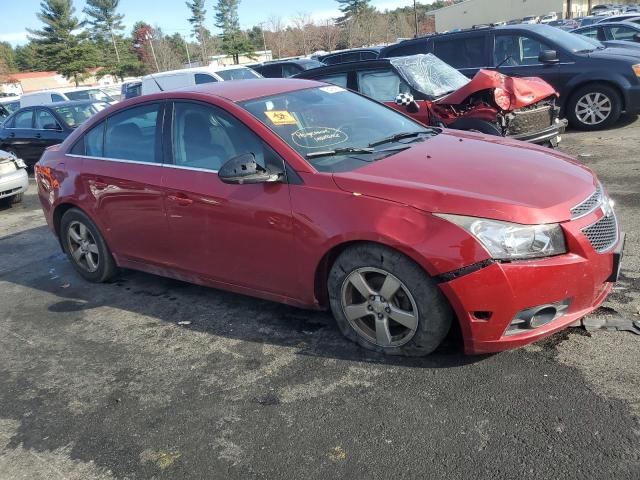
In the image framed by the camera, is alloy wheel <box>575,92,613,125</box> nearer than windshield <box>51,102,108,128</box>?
Yes

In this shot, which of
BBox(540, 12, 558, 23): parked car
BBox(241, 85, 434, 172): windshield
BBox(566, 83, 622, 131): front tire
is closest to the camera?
BBox(241, 85, 434, 172): windshield

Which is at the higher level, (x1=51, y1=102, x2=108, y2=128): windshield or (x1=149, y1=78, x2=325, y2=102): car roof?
(x1=149, y1=78, x2=325, y2=102): car roof

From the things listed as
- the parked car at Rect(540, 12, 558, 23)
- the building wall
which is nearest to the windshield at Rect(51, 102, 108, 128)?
the parked car at Rect(540, 12, 558, 23)

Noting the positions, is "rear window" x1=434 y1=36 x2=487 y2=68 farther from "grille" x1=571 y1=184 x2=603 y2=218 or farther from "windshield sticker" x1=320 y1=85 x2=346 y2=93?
"grille" x1=571 y1=184 x2=603 y2=218

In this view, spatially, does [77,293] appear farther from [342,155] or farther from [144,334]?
[342,155]

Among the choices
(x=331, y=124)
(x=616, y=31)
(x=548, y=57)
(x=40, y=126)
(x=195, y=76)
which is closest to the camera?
(x=331, y=124)

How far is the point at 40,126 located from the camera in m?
11.8

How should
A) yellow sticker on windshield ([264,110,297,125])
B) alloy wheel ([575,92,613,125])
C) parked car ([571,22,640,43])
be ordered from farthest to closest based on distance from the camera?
parked car ([571,22,640,43]) < alloy wheel ([575,92,613,125]) < yellow sticker on windshield ([264,110,297,125])

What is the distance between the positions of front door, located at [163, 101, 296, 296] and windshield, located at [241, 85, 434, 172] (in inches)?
8.4

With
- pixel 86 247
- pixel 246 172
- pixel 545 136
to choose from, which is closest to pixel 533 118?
pixel 545 136

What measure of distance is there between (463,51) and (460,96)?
3464mm

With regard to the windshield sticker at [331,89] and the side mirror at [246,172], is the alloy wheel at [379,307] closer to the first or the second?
the side mirror at [246,172]

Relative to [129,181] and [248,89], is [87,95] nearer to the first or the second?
[129,181]

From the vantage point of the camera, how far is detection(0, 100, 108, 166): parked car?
37.7 feet
